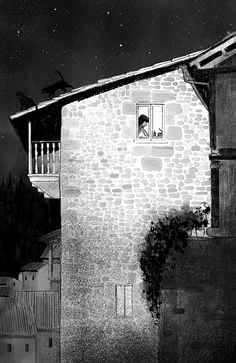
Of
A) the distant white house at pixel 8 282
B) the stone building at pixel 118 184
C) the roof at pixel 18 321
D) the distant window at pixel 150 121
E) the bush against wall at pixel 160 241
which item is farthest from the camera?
the distant white house at pixel 8 282

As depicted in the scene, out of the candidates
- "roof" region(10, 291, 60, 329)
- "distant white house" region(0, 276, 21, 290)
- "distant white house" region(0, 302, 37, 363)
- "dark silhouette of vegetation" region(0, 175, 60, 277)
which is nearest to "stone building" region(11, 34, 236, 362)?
"roof" region(10, 291, 60, 329)

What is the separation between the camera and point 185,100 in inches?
708

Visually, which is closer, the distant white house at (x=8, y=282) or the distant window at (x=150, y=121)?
the distant window at (x=150, y=121)

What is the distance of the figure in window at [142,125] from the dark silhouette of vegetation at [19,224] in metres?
32.9

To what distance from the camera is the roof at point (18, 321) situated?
21.7 meters

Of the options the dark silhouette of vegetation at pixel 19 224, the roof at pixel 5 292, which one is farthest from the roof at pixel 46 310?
the dark silhouette of vegetation at pixel 19 224

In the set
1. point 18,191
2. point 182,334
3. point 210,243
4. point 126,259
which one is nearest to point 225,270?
point 210,243

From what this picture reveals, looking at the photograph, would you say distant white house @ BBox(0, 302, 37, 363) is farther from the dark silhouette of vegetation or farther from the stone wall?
the dark silhouette of vegetation

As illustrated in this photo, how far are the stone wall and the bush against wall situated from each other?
26cm

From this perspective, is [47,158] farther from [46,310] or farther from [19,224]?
[19,224]

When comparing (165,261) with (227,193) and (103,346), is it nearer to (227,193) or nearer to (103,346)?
(227,193)

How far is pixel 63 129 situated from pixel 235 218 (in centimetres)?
584

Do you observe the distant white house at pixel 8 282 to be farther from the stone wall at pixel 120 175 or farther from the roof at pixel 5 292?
the stone wall at pixel 120 175

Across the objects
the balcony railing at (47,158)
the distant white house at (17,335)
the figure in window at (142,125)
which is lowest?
the distant white house at (17,335)
